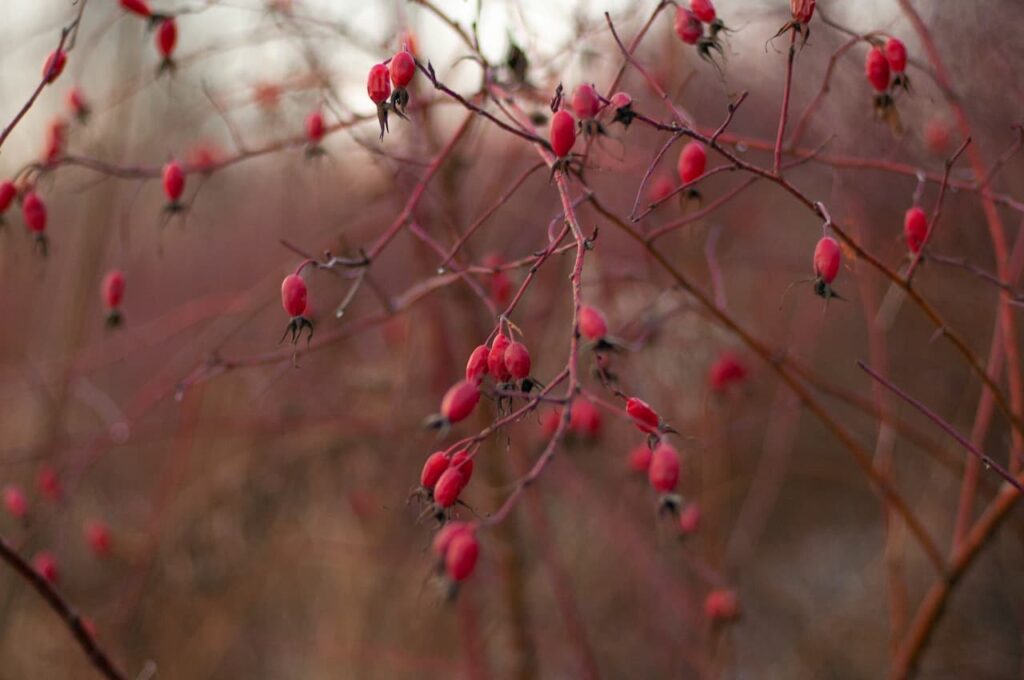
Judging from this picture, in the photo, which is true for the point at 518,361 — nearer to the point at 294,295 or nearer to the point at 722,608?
the point at 294,295

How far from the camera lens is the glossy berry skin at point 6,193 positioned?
56.2 inches

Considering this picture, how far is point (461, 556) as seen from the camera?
0.89 m

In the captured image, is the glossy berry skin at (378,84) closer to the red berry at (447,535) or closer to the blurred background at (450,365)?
the blurred background at (450,365)

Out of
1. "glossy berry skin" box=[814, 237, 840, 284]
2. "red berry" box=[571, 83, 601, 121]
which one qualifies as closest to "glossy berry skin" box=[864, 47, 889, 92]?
"glossy berry skin" box=[814, 237, 840, 284]

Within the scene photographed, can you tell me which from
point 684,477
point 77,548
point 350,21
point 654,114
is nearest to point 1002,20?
point 654,114

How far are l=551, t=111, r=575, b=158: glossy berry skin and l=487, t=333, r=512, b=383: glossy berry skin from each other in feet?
0.76

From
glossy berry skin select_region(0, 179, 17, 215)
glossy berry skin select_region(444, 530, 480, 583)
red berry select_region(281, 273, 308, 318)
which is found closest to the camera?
glossy berry skin select_region(444, 530, 480, 583)

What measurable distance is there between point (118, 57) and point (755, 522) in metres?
2.91

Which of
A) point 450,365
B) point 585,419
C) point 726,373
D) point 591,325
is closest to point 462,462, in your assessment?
point 591,325

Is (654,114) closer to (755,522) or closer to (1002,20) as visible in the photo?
(1002,20)

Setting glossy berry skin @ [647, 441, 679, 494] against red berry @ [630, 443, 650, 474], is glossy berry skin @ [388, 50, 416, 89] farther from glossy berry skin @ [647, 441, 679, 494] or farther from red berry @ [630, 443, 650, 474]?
red berry @ [630, 443, 650, 474]

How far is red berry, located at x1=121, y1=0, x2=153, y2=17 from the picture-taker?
1.50 metres

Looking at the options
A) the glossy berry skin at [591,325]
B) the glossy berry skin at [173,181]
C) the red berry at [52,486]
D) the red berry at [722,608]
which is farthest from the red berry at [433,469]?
the red berry at [52,486]

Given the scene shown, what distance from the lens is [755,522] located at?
11.1 feet
